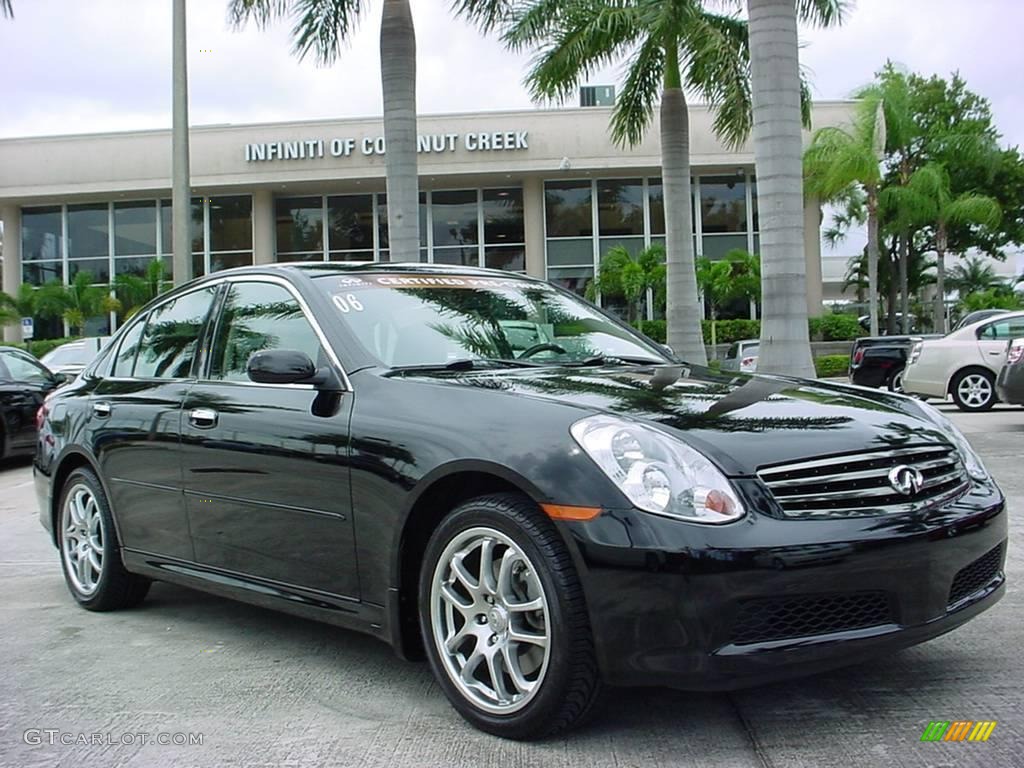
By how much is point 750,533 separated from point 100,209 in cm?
3656

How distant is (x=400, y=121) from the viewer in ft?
42.8

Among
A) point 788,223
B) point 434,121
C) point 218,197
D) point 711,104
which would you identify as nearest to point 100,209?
point 218,197

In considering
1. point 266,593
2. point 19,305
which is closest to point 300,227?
point 19,305

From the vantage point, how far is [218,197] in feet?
116

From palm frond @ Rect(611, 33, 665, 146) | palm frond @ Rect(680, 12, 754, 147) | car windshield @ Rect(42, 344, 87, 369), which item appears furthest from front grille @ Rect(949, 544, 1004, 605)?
car windshield @ Rect(42, 344, 87, 369)

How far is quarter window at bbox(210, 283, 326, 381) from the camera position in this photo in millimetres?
4395

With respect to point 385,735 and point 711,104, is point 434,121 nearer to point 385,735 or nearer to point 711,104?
point 711,104

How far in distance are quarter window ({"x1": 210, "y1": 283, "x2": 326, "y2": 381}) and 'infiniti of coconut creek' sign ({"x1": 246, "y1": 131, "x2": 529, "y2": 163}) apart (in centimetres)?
2840

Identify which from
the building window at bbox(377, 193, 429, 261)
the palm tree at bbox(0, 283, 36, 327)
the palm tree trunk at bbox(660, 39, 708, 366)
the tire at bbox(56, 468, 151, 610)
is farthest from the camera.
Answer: the building window at bbox(377, 193, 429, 261)

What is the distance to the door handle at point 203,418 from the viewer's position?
444cm

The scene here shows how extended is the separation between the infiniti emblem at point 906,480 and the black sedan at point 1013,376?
9817 mm

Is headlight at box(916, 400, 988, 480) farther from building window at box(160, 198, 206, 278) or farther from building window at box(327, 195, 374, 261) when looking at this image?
building window at box(160, 198, 206, 278)

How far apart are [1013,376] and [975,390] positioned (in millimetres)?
4230

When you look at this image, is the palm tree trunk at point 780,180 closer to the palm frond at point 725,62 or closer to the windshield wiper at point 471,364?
the palm frond at point 725,62
